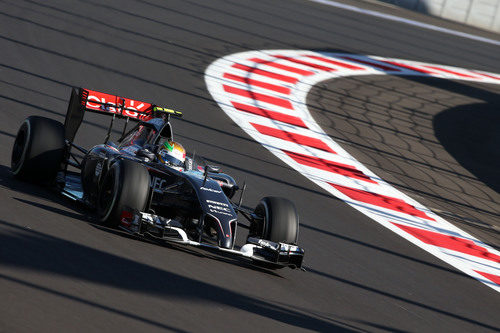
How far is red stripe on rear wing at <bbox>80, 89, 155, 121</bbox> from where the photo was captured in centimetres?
761

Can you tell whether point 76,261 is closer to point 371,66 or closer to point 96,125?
point 96,125

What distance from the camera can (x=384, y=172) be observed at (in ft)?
35.9

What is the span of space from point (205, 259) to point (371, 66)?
1353cm

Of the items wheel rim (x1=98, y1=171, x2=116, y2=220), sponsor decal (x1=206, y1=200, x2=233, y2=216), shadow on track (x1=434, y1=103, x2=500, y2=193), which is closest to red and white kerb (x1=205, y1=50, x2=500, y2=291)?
shadow on track (x1=434, y1=103, x2=500, y2=193)

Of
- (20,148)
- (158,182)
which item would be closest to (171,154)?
(158,182)

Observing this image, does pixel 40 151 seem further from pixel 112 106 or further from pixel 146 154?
pixel 112 106

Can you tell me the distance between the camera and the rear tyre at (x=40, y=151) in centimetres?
682

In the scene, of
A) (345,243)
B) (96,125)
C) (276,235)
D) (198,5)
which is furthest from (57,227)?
(198,5)

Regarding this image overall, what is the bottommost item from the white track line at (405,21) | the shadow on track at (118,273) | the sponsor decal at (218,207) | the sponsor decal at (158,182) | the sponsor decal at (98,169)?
the shadow on track at (118,273)

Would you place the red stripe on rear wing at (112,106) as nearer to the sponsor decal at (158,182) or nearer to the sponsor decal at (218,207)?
the sponsor decal at (158,182)

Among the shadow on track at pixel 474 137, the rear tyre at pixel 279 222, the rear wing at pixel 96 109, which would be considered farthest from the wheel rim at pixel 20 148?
the shadow on track at pixel 474 137

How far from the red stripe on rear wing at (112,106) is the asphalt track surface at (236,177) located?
1.01 meters

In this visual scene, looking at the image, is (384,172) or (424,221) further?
(384,172)

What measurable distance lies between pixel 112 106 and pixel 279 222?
7.41ft
